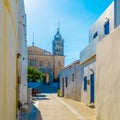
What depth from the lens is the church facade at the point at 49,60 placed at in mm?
59938

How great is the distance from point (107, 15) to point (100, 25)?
1954 mm

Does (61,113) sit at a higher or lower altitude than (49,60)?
lower

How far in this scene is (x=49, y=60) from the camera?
61.6 m

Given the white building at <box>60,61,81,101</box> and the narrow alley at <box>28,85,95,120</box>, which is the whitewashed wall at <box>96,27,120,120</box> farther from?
the white building at <box>60,61,81,101</box>

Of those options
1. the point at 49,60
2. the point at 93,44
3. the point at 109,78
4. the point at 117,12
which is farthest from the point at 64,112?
the point at 49,60

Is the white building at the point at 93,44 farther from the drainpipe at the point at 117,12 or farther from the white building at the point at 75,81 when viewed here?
the white building at the point at 75,81

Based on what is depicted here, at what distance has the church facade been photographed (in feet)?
197

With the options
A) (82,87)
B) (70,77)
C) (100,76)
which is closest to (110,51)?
(100,76)

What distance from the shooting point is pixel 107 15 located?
16.9 meters

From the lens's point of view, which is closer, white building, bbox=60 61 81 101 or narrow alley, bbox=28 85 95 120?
narrow alley, bbox=28 85 95 120

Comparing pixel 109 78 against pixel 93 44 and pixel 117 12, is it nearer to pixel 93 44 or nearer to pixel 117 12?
pixel 117 12

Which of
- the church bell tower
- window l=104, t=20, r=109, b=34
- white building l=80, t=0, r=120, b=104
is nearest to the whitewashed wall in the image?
white building l=80, t=0, r=120, b=104

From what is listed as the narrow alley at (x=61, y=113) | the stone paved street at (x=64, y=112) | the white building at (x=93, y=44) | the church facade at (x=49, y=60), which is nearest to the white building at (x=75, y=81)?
the white building at (x=93, y=44)

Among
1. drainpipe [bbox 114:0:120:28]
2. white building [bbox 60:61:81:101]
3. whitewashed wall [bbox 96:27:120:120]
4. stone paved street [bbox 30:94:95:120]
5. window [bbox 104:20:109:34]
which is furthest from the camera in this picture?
white building [bbox 60:61:81:101]
